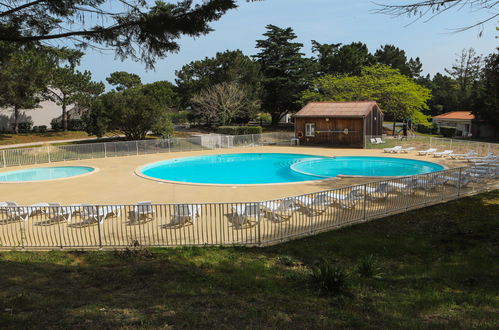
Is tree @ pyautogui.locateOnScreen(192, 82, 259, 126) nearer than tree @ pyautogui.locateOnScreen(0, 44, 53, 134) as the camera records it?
No

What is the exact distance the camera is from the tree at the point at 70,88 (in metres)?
32.9

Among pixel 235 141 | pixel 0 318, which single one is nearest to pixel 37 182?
pixel 0 318

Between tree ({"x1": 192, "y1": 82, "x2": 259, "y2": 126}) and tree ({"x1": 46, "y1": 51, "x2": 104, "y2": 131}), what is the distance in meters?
10.3

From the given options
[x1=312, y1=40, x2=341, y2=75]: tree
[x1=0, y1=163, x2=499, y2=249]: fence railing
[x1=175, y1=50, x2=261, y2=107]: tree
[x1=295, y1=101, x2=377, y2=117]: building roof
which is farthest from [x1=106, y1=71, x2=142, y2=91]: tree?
[x1=0, y1=163, x2=499, y2=249]: fence railing

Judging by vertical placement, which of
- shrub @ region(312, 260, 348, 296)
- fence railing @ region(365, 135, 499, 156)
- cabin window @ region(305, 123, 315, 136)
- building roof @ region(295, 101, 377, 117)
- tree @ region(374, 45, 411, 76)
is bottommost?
shrub @ region(312, 260, 348, 296)

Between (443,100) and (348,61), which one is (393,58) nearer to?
(443,100)

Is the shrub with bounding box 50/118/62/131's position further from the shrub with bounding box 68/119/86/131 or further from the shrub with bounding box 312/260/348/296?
the shrub with bounding box 312/260/348/296

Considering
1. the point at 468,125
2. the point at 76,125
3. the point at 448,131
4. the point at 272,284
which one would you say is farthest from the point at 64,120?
the point at 468,125

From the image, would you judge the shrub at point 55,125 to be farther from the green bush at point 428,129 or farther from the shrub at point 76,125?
the green bush at point 428,129

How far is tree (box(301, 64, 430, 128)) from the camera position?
116ft

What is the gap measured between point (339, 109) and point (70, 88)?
80.0 ft

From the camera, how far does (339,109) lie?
29.4 m

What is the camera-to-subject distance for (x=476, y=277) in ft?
20.7

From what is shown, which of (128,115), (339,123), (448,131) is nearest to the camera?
(128,115)
